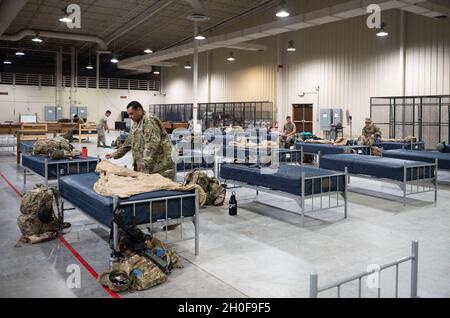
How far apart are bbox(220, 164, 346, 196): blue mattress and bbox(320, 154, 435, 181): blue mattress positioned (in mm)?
1515

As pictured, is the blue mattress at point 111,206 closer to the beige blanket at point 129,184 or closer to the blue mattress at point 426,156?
the beige blanket at point 129,184

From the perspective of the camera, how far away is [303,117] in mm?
21641

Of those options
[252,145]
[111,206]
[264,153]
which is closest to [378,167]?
[264,153]

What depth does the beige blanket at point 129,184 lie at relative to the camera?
15.3ft

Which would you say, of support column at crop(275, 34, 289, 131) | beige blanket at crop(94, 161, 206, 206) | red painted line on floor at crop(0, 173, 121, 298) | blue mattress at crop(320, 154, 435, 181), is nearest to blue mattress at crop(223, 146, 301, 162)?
blue mattress at crop(320, 154, 435, 181)

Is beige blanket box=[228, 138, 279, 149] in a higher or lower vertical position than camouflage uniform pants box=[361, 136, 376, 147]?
lower

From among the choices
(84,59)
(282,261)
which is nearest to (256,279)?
(282,261)

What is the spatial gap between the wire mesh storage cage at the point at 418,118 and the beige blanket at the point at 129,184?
42.5ft

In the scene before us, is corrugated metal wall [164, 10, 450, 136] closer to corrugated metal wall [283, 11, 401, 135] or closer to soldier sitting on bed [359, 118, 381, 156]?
corrugated metal wall [283, 11, 401, 135]

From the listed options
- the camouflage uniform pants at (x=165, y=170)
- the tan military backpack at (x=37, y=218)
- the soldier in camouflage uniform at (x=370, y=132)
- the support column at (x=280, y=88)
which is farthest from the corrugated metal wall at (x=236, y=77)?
the tan military backpack at (x=37, y=218)

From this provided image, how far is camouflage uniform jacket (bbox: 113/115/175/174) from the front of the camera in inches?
223

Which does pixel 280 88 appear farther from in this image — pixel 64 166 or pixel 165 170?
pixel 165 170
